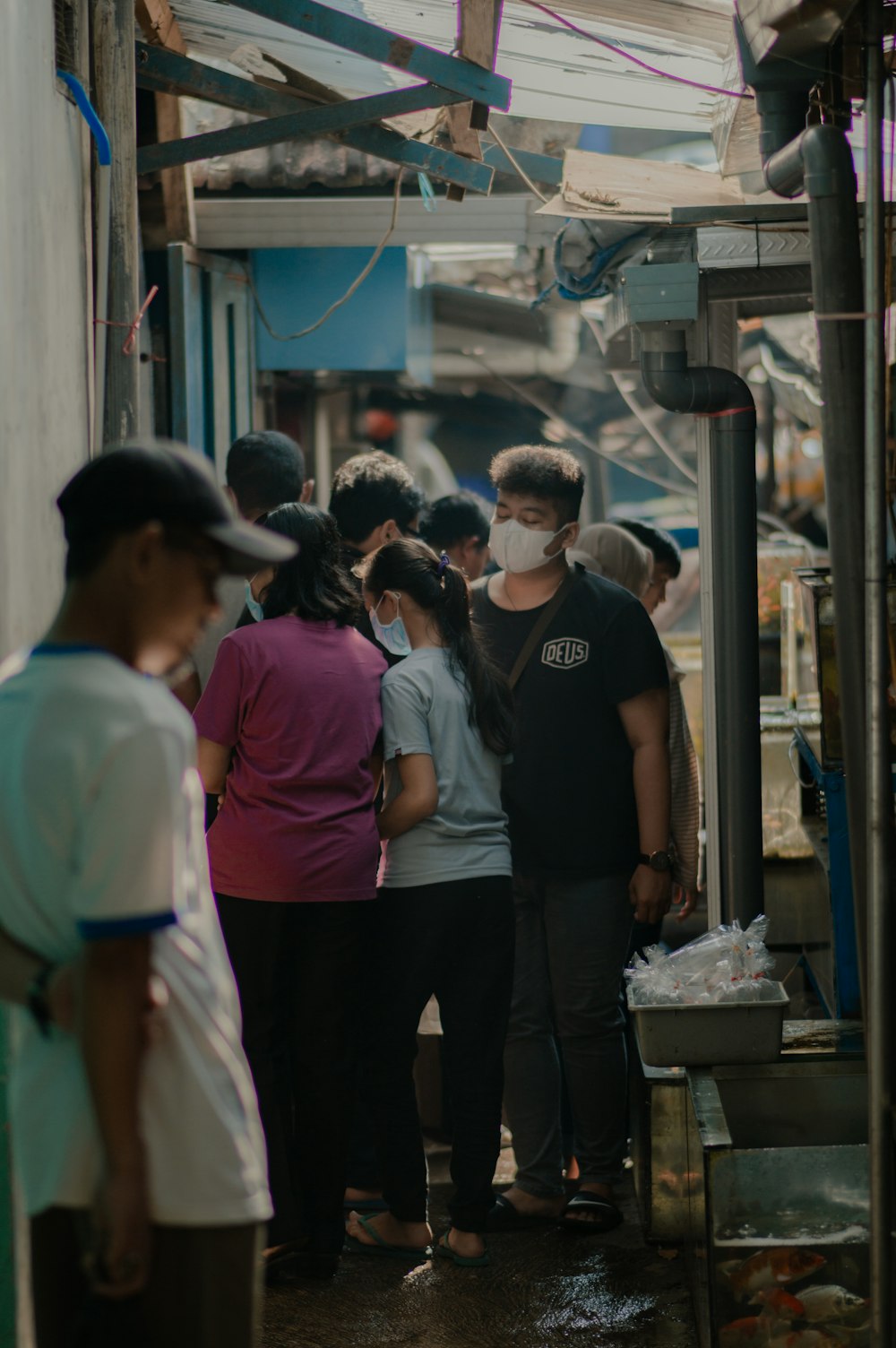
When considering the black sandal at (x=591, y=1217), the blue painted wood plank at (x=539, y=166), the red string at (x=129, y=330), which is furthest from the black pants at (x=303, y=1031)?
the blue painted wood plank at (x=539, y=166)

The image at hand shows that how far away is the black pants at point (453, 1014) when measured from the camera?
4402mm

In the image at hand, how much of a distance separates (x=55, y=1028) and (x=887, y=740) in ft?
6.00

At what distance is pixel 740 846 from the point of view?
195 inches

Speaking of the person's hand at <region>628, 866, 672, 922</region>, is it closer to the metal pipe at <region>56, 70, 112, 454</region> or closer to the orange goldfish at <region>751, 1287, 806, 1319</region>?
the orange goldfish at <region>751, 1287, 806, 1319</region>

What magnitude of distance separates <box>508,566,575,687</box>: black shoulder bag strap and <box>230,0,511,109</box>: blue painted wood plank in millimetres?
1712

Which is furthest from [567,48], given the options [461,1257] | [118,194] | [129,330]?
[461,1257]

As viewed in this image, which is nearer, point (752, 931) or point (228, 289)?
point (752, 931)

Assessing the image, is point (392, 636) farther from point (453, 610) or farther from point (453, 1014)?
point (453, 1014)

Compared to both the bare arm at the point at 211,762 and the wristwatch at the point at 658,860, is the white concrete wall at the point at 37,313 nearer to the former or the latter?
the bare arm at the point at 211,762

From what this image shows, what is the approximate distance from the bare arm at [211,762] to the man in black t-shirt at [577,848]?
106 centimetres

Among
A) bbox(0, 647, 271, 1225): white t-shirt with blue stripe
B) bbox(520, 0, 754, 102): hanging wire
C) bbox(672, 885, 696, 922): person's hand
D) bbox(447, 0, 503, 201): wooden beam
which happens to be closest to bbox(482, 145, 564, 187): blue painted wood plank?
bbox(520, 0, 754, 102): hanging wire

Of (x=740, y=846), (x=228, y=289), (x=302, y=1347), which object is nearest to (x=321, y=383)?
(x=228, y=289)

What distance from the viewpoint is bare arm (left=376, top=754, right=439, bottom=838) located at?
170 inches

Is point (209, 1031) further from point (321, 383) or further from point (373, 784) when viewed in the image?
point (321, 383)
